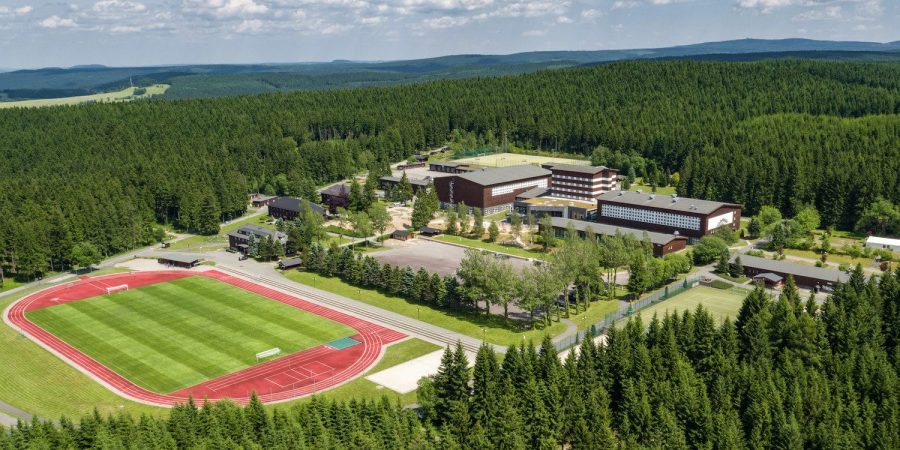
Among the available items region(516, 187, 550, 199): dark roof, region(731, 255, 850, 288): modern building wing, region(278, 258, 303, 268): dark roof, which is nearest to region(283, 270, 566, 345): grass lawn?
region(278, 258, 303, 268): dark roof

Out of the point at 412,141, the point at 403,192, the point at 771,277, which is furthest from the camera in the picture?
the point at 412,141

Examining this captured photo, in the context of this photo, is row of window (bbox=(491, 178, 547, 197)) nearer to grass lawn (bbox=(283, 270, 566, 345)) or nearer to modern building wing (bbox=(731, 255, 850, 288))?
grass lawn (bbox=(283, 270, 566, 345))

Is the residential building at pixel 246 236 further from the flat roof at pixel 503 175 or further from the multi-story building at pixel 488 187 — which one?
the flat roof at pixel 503 175

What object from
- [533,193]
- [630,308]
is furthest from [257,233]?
[630,308]

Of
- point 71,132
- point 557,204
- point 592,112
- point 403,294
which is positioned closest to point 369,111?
point 592,112

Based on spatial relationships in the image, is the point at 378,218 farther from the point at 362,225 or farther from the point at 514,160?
the point at 514,160

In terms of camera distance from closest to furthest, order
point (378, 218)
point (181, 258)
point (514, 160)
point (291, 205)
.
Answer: point (181, 258)
point (378, 218)
point (291, 205)
point (514, 160)
